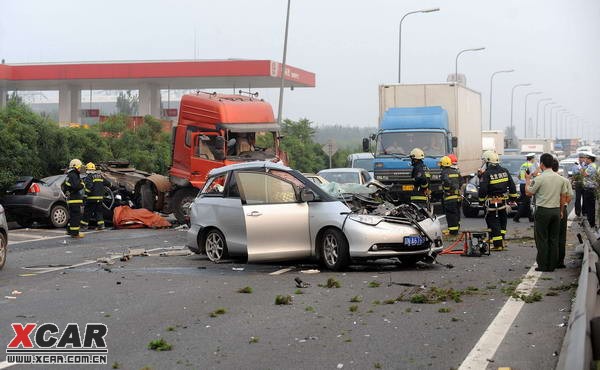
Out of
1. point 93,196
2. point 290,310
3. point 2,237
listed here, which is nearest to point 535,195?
point 290,310

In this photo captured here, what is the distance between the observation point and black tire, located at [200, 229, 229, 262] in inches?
551

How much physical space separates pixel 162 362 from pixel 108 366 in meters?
0.44

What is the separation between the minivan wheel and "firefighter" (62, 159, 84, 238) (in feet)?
21.1

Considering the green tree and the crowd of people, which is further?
the green tree

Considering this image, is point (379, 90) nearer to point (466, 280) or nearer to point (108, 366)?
point (466, 280)

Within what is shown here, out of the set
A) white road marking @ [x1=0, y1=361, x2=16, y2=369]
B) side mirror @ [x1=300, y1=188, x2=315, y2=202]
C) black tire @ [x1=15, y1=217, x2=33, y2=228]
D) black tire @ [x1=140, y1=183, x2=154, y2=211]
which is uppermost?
side mirror @ [x1=300, y1=188, x2=315, y2=202]

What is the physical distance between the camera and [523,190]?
24359 millimetres

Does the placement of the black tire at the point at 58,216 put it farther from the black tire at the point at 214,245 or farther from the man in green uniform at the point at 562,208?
the man in green uniform at the point at 562,208

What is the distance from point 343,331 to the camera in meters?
8.38

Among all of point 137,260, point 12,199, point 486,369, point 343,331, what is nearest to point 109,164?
point 12,199

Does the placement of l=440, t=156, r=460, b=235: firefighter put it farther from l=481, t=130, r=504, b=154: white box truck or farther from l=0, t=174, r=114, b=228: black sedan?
l=481, t=130, r=504, b=154: white box truck

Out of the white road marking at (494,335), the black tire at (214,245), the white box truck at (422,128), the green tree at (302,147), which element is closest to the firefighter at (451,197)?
the white box truck at (422,128)

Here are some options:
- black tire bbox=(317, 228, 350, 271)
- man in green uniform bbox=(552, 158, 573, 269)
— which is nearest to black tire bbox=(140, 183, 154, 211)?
black tire bbox=(317, 228, 350, 271)

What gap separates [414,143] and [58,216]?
1017 cm
